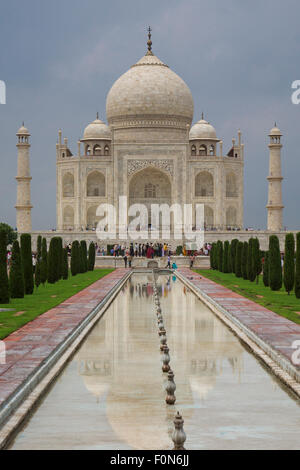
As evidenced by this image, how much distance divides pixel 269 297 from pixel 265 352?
6.36m

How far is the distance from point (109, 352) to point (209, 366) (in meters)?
1.23

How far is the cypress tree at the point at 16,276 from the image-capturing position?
526 inches

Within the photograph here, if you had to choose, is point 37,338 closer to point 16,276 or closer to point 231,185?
point 16,276

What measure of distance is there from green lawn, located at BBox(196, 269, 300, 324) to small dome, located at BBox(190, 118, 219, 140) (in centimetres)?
2179

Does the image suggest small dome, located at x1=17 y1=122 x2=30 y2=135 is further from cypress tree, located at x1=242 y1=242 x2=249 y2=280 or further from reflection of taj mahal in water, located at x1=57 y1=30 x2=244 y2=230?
cypress tree, located at x1=242 y1=242 x2=249 y2=280

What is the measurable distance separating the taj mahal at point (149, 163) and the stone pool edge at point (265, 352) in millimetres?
25135

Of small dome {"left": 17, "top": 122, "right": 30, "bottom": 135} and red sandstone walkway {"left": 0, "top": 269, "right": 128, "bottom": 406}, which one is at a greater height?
small dome {"left": 17, "top": 122, "right": 30, "bottom": 135}

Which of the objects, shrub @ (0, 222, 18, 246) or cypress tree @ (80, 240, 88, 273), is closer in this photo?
cypress tree @ (80, 240, 88, 273)

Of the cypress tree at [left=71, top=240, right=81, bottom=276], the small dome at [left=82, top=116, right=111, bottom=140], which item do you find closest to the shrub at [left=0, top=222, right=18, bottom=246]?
the small dome at [left=82, top=116, right=111, bottom=140]

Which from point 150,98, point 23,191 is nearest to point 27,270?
point 23,191

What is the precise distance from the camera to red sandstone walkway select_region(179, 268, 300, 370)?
305 inches

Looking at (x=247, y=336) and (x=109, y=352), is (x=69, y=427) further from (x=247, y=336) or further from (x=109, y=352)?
(x=247, y=336)
